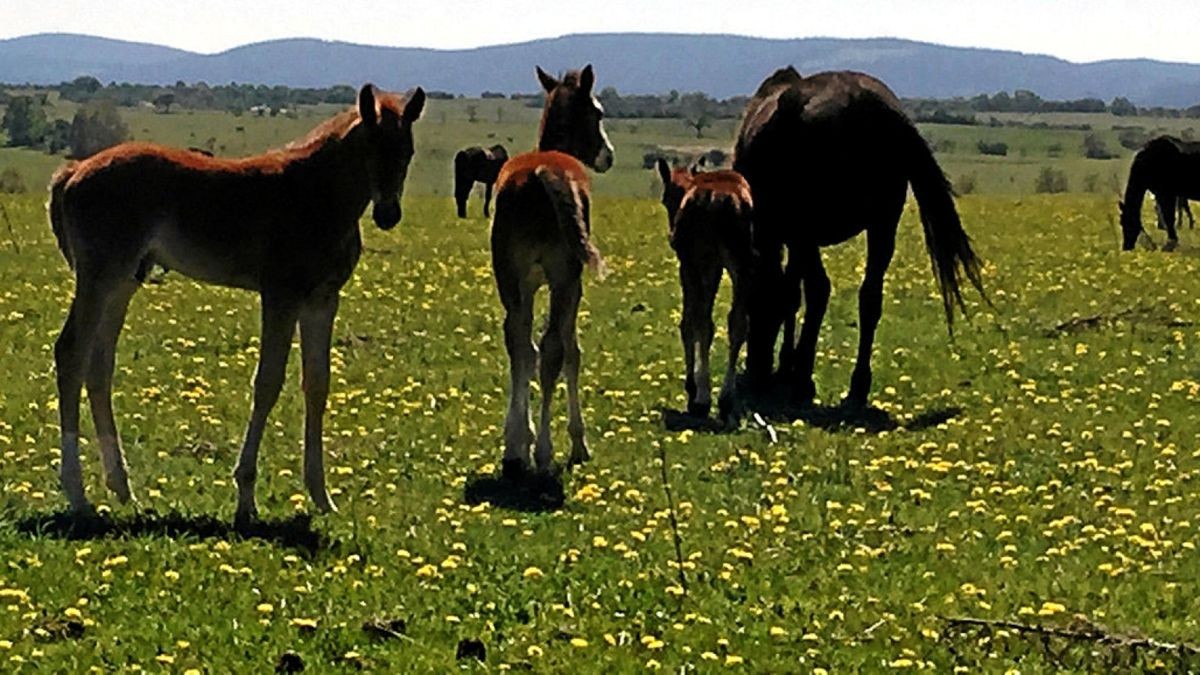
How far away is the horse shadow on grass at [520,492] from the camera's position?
10836 millimetres

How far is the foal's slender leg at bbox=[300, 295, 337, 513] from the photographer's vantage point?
10.2m

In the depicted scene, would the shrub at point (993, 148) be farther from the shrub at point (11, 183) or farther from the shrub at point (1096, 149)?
the shrub at point (11, 183)

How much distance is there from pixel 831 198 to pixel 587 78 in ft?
10.1

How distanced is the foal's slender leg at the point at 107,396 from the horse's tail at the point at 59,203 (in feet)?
1.47

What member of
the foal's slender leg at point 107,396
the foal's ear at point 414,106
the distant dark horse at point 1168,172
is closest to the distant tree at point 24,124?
the distant dark horse at point 1168,172

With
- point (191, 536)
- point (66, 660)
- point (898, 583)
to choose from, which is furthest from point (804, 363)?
point (66, 660)

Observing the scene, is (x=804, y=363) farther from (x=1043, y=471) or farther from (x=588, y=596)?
(x=588, y=596)

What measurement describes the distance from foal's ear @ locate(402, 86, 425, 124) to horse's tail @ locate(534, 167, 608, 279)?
4.72 feet

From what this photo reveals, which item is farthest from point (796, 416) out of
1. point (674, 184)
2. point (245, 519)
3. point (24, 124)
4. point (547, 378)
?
point (24, 124)

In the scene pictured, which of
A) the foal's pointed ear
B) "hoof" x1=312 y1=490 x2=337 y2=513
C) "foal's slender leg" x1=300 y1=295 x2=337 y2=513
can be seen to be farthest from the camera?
the foal's pointed ear

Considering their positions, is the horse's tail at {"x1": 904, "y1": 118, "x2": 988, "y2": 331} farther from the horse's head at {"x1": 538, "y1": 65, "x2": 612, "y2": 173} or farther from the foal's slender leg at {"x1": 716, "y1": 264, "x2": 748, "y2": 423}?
the horse's head at {"x1": 538, "y1": 65, "x2": 612, "y2": 173}

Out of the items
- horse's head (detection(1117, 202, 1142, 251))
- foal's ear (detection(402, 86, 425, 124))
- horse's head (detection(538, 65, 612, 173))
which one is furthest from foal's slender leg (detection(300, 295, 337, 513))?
horse's head (detection(1117, 202, 1142, 251))

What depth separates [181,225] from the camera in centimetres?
970

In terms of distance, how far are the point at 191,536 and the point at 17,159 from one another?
2942 inches
